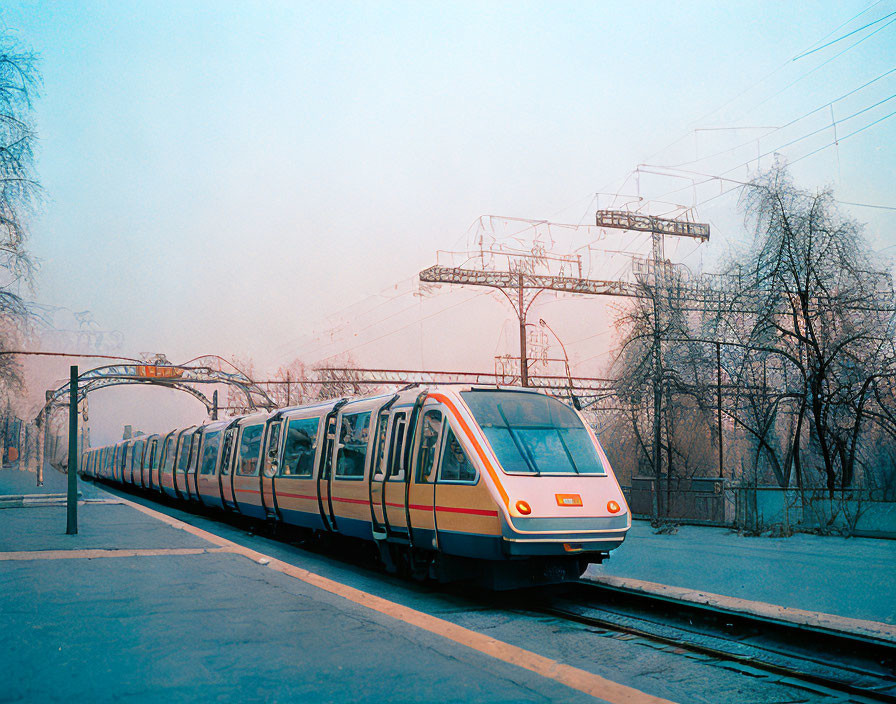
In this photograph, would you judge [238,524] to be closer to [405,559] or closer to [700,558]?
[405,559]

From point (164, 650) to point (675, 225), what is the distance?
152ft

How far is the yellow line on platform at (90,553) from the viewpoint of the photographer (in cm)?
1355

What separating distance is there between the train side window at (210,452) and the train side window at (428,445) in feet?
45.7

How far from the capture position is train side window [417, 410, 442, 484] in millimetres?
11898

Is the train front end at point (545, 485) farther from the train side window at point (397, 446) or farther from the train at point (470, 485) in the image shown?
the train side window at point (397, 446)

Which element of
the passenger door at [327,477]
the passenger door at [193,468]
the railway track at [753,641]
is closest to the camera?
the railway track at [753,641]

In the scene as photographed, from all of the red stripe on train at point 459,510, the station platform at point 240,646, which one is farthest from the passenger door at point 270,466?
the red stripe on train at point 459,510

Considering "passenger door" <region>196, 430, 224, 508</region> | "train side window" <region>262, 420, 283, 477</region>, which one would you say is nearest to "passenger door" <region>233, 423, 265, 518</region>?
"train side window" <region>262, 420, 283, 477</region>

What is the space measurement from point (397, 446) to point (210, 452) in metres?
14.6

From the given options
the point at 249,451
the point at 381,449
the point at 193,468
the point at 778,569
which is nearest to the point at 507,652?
the point at 381,449

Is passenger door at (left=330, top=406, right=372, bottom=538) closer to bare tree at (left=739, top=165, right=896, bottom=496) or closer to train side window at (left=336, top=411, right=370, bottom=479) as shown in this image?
train side window at (left=336, top=411, right=370, bottom=479)

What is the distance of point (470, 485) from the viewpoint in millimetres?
11008

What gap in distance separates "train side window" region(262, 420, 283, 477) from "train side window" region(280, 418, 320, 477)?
1.82ft

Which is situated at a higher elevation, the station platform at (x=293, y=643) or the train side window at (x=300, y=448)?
the train side window at (x=300, y=448)
